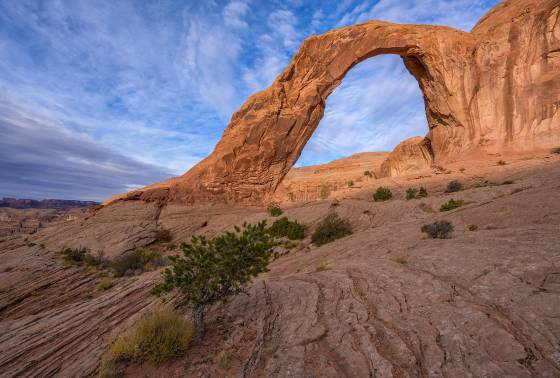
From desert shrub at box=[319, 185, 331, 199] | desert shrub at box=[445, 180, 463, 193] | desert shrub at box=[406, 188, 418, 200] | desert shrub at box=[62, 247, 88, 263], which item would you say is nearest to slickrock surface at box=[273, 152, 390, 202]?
desert shrub at box=[319, 185, 331, 199]

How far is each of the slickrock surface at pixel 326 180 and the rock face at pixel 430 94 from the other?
2.17m

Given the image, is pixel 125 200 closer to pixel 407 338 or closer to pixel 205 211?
pixel 205 211

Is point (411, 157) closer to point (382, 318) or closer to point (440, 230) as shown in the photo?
point (440, 230)

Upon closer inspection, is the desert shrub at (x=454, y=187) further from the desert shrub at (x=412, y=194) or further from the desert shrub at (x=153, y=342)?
the desert shrub at (x=153, y=342)

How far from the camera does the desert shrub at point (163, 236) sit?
18156 millimetres

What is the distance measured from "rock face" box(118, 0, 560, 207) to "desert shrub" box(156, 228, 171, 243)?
11.4 ft

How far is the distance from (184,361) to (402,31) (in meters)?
30.0

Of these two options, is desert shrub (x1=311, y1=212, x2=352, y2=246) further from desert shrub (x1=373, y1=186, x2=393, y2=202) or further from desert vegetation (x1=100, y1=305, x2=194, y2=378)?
desert vegetation (x1=100, y1=305, x2=194, y2=378)

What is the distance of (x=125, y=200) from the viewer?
20.5 meters

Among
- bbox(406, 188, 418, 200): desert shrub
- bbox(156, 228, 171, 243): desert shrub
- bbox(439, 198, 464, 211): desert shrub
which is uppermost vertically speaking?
bbox(406, 188, 418, 200): desert shrub

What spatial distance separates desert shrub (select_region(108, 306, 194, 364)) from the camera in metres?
3.67

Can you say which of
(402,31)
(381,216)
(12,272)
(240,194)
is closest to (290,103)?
(240,194)

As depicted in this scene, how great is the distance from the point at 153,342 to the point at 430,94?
30.1 m

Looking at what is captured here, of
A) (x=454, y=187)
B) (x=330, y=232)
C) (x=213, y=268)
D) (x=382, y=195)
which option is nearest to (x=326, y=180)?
(x=382, y=195)
